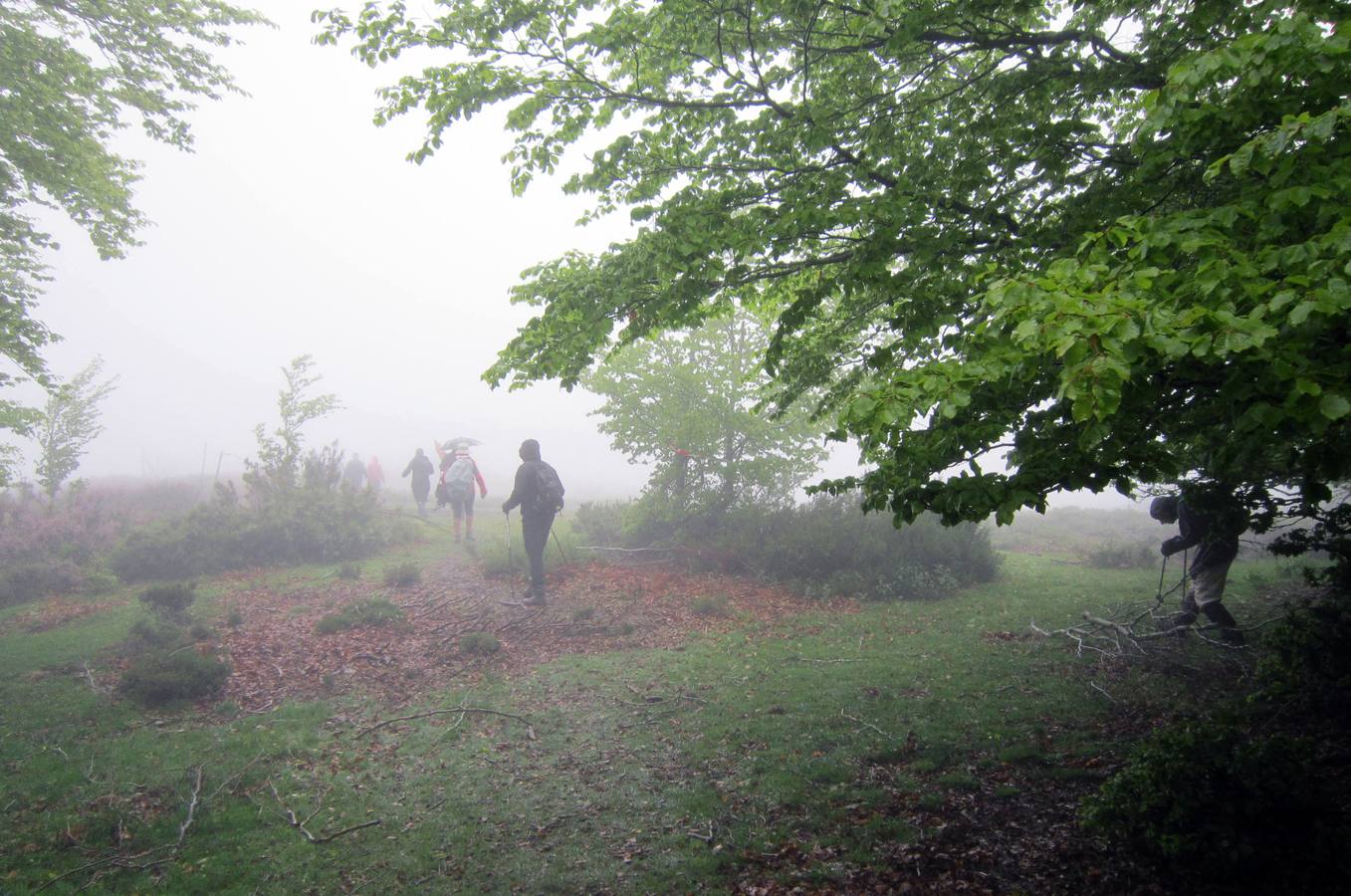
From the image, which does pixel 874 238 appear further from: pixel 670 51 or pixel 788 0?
pixel 670 51

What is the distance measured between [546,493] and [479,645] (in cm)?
329

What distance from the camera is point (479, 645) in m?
10.0

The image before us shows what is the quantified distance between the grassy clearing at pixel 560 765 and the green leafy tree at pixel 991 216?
2.72 m

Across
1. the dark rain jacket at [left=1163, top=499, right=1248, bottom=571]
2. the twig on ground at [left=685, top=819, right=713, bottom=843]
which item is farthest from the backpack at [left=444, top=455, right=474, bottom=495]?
the dark rain jacket at [left=1163, top=499, right=1248, bottom=571]

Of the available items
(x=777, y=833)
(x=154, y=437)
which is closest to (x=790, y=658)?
(x=777, y=833)

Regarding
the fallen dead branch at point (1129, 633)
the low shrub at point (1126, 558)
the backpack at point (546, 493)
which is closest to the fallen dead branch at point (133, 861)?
the backpack at point (546, 493)

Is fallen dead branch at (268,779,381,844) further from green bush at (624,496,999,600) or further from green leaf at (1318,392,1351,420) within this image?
green bush at (624,496,999,600)

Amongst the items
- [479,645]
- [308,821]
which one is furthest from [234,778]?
[479,645]

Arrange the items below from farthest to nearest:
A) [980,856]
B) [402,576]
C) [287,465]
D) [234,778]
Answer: [287,465], [402,576], [234,778], [980,856]

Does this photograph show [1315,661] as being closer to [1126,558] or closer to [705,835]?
[705,835]

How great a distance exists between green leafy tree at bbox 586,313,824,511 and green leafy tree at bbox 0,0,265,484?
359 inches

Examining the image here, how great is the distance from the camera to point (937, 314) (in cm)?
459

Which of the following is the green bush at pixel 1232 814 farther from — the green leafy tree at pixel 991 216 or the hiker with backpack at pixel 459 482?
the hiker with backpack at pixel 459 482

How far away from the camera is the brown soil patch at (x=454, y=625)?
8.98 meters
